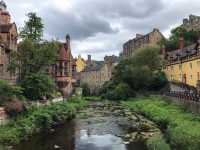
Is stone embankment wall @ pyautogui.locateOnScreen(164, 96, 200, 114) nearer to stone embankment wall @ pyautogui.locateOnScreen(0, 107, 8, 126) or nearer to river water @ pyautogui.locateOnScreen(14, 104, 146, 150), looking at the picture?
river water @ pyautogui.locateOnScreen(14, 104, 146, 150)

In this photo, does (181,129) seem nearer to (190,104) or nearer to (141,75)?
(190,104)

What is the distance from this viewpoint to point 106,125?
1539 inches

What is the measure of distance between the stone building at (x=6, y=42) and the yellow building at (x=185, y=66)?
30072mm

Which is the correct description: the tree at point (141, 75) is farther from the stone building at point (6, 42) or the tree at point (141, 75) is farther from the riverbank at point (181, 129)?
the stone building at point (6, 42)

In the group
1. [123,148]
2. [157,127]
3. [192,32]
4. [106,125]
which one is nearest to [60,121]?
[106,125]

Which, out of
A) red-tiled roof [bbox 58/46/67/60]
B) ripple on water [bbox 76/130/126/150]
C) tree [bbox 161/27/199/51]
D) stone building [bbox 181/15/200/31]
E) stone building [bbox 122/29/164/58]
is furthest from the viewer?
stone building [bbox 181/15/200/31]

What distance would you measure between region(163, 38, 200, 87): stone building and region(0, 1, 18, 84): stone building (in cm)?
2855

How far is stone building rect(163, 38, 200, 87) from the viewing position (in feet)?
194

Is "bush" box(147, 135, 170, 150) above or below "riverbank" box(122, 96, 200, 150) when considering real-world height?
below

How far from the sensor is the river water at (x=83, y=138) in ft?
88.6

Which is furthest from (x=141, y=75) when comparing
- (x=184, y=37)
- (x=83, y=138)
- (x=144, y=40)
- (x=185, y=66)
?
(x=144, y=40)

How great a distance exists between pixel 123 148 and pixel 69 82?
3755 cm

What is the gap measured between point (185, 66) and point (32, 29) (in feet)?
103

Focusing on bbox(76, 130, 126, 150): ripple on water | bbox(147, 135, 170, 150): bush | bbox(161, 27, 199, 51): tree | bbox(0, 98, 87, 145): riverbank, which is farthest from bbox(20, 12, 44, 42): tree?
bbox(161, 27, 199, 51): tree
